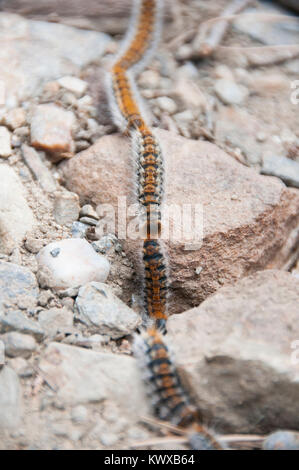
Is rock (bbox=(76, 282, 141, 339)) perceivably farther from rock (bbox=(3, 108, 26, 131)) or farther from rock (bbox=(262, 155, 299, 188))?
rock (bbox=(262, 155, 299, 188))

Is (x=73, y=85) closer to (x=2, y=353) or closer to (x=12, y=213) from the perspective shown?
(x=12, y=213)

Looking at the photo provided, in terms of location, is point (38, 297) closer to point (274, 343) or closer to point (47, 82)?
point (274, 343)

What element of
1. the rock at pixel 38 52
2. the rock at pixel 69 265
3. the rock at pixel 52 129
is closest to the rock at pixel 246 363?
the rock at pixel 69 265

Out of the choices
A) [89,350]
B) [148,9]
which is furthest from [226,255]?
[148,9]

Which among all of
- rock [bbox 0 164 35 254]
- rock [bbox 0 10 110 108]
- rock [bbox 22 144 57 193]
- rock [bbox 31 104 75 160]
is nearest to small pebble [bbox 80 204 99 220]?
rock [bbox 22 144 57 193]

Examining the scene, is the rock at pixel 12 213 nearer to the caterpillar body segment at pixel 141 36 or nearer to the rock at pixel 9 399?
the rock at pixel 9 399

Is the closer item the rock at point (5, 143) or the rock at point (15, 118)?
the rock at point (5, 143)

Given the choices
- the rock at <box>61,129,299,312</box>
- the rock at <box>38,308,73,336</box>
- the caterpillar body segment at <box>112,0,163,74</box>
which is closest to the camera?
the rock at <box>38,308,73,336</box>
